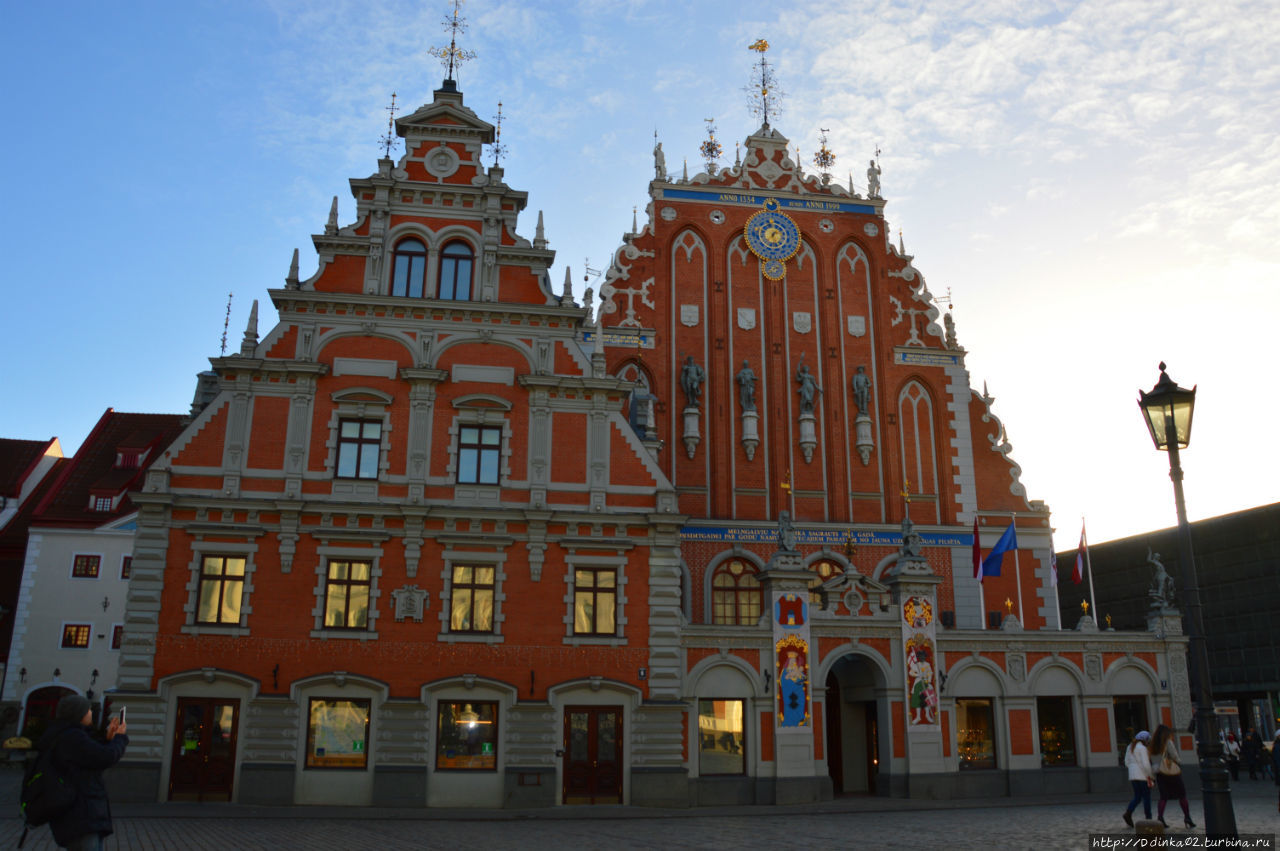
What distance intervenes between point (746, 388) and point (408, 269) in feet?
38.3

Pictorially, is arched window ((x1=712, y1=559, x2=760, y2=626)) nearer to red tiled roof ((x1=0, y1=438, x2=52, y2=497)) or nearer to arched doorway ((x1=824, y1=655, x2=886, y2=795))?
arched doorway ((x1=824, y1=655, x2=886, y2=795))

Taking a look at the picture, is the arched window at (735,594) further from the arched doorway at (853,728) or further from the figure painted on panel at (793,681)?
the figure painted on panel at (793,681)

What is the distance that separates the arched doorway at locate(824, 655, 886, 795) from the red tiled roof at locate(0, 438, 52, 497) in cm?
3880

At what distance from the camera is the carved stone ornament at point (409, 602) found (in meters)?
24.9

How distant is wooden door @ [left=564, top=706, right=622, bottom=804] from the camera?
24516 millimetres

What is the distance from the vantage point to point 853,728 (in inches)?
1137

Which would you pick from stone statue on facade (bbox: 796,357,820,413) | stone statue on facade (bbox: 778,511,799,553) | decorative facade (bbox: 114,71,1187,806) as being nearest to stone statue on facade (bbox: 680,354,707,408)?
decorative facade (bbox: 114,71,1187,806)

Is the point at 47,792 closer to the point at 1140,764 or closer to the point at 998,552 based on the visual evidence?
the point at 1140,764

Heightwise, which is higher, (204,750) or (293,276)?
(293,276)

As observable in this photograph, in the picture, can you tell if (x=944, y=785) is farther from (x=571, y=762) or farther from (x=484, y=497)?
(x=484, y=497)

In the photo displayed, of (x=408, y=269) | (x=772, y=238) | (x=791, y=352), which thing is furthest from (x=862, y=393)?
(x=408, y=269)

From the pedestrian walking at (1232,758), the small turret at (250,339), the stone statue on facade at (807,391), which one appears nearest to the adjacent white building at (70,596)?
the small turret at (250,339)

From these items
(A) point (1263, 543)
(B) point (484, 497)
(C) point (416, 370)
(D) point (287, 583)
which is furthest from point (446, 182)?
(A) point (1263, 543)

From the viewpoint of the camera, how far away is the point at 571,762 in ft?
80.9
